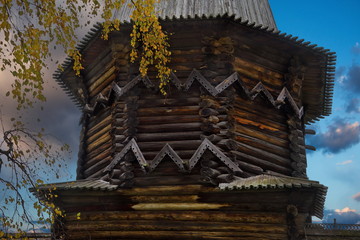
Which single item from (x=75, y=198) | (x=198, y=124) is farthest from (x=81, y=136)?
(x=198, y=124)

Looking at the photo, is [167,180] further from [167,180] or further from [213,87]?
[213,87]

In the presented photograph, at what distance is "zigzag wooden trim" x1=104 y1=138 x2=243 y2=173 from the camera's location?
1103 cm

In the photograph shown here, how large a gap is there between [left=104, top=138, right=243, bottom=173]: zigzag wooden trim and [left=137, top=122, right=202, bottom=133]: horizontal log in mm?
595

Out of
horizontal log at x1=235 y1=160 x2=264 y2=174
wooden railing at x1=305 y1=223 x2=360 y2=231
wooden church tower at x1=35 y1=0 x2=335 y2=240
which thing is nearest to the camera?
wooden church tower at x1=35 y1=0 x2=335 y2=240

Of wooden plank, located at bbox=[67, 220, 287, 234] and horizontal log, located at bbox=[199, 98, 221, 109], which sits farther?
horizontal log, located at bbox=[199, 98, 221, 109]

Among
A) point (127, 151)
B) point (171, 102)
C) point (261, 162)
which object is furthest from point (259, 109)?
point (127, 151)

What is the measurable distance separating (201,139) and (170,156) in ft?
3.22

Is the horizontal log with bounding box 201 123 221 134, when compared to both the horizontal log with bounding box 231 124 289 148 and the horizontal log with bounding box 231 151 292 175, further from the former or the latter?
the horizontal log with bounding box 231 151 292 175

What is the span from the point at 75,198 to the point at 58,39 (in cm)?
629

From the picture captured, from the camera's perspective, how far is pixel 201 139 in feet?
37.7

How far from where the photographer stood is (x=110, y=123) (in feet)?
43.1

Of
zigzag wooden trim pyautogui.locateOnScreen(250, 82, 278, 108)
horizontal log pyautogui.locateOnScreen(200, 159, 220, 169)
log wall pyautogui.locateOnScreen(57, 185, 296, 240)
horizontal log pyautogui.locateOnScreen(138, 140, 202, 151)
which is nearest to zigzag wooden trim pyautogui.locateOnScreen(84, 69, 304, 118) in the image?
zigzag wooden trim pyautogui.locateOnScreen(250, 82, 278, 108)

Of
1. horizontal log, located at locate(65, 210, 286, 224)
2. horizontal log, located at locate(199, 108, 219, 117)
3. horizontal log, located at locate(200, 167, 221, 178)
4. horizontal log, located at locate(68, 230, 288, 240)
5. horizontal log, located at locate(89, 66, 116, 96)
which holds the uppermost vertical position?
horizontal log, located at locate(89, 66, 116, 96)

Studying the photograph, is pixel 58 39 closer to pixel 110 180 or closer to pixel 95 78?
pixel 110 180
